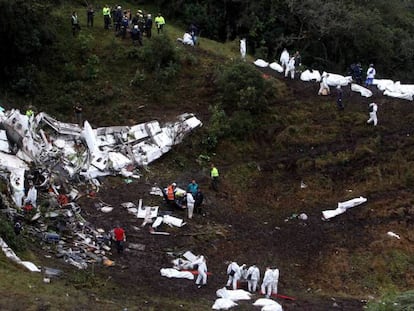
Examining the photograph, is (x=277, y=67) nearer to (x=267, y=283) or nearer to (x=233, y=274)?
(x=233, y=274)

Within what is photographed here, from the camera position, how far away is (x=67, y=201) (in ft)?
85.8

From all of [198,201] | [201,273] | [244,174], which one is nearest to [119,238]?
[201,273]

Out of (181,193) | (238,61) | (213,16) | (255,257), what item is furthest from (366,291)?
(213,16)

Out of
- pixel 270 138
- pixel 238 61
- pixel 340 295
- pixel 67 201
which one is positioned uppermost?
pixel 238 61

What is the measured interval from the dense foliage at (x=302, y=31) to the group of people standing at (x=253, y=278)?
22788 millimetres

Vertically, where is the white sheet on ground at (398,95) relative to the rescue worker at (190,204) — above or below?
above

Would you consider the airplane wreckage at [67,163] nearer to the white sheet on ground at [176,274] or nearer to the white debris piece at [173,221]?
the white debris piece at [173,221]

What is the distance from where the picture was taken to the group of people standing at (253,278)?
22.0 m

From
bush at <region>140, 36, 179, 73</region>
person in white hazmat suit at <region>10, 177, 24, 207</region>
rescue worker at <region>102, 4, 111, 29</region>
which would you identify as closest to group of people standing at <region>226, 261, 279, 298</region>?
person in white hazmat suit at <region>10, 177, 24, 207</region>

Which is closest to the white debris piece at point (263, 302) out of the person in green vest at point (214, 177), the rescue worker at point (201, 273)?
the rescue worker at point (201, 273)

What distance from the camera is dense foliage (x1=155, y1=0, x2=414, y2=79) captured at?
143 ft

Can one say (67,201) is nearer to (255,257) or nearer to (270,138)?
(255,257)

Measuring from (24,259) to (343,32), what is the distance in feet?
90.9

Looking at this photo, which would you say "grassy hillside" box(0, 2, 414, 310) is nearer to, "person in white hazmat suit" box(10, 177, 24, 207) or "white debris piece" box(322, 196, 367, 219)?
"white debris piece" box(322, 196, 367, 219)
